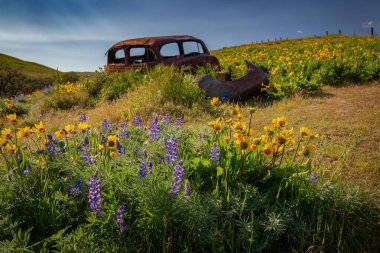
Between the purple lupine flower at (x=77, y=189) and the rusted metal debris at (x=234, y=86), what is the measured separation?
18.3ft

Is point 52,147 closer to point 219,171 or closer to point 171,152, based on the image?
point 171,152

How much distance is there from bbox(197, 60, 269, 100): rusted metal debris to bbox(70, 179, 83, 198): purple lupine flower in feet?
18.3

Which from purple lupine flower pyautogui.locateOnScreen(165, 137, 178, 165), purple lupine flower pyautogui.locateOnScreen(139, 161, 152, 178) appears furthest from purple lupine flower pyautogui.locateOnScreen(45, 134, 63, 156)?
purple lupine flower pyautogui.locateOnScreen(165, 137, 178, 165)

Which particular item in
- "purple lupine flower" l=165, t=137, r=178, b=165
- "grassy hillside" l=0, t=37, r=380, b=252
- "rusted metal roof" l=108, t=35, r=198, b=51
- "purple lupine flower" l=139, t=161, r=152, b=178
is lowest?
"grassy hillside" l=0, t=37, r=380, b=252

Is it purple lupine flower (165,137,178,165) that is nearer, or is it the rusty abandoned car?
purple lupine flower (165,137,178,165)

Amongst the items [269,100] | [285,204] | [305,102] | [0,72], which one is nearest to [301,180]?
[285,204]

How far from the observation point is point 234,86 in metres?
7.96

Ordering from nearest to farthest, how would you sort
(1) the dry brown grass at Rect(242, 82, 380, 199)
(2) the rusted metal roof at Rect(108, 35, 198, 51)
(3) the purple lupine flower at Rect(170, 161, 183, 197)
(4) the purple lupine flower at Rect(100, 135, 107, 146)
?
(3) the purple lupine flower at Rect(170, 161, 183, 197), (4) the purple lupine flower at Rect(100, 135, 107, 146), (1) the dry brown grass at Rect(242, 82, 380, 199), (2) the rusted metal roof at Rect(108, 35, 198, 51)

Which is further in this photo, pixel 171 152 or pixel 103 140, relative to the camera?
pixel 103 140

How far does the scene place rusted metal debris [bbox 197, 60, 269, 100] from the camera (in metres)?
7.83

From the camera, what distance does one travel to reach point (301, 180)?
2.55 meters

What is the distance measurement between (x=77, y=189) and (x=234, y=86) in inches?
241

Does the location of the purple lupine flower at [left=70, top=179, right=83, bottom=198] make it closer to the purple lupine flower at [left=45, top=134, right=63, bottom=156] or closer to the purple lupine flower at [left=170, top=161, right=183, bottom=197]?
the purple lupine flower at [left=45, top=134, right=63, bottom=156]

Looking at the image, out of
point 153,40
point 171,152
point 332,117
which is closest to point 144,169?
point 171,152
